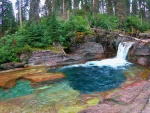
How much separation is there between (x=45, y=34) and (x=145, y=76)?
1219 cm

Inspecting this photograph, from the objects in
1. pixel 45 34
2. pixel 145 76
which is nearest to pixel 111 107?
pixel 145 76

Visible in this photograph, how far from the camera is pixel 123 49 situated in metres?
22.2

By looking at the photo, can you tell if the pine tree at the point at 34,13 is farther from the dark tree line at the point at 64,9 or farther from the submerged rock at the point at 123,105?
the submerged rock at the point at 123,105

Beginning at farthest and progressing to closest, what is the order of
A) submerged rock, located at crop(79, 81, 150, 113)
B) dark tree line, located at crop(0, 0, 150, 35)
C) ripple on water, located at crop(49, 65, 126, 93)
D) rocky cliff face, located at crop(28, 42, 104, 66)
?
→ dark tree line, located at crop(0, 0, 150, 35) → rocky cliff face, located at crop(28, 42, 104, 66) → ripple on water, located at crop(49, 65, 126, 93) → submerged rock, located at crop(79, 81, 150, 113)

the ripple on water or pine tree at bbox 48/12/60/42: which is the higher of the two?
pine tree at bbox 48/12/60/42

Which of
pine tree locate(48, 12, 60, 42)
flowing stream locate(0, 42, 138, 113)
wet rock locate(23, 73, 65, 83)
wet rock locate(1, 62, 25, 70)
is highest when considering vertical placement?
pine tree locate(48, 12, 60, 42)

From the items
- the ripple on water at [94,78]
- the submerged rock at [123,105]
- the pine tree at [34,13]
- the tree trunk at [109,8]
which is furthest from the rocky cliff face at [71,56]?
the tree trunk at [109,8]

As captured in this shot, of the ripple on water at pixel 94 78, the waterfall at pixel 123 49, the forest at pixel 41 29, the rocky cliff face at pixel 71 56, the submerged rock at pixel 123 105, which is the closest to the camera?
the submerged rock at pixel 123 105

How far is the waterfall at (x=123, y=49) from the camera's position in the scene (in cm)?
2166

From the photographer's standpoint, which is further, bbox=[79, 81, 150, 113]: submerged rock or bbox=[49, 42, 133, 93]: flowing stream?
bbox=[49, 42, 133, 93]: flowing stream

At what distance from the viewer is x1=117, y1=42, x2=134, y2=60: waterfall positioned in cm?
2166

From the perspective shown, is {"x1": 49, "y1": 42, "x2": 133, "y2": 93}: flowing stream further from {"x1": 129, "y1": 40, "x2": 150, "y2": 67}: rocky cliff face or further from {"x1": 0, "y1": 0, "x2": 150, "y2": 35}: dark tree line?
{"x1": 0, "y1": 0, "x2": 150, "y2": 35}: dark tree line

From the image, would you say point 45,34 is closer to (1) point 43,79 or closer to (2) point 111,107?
(1) point 43,79

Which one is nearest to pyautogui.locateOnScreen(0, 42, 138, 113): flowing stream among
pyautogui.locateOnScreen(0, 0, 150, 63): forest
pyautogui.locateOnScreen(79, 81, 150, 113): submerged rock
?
pyautogui.locateOnScreen(79, 81, 150, 113): submerged rock
